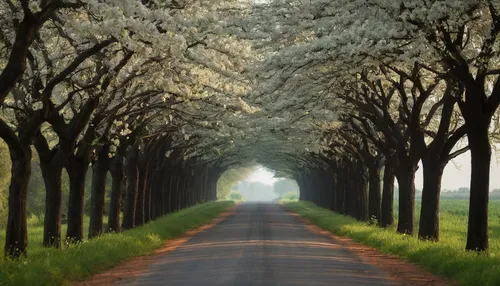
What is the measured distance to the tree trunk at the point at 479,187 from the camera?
23047 mm

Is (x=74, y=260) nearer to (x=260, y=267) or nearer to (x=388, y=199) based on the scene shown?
(x=260, y=267)

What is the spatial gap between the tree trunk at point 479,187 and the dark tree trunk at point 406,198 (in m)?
12.8

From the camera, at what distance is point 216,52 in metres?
23.6

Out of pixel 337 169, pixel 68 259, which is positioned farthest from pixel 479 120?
pixel 337 169

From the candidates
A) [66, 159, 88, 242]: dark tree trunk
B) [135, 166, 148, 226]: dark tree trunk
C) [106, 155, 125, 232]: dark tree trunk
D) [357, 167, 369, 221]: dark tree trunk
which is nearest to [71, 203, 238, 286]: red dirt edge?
[66, 159, 88, 242]: dark tree trunk

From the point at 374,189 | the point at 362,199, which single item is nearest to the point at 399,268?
the point at 374,189

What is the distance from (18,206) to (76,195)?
8.04 m

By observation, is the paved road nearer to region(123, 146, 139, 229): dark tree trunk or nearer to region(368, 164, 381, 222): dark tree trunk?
region(123, 146, 139, 229): dark tree trunk

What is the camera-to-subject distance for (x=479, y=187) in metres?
23.0

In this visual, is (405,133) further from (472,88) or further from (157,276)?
(157,276)

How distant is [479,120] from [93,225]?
17.5 m

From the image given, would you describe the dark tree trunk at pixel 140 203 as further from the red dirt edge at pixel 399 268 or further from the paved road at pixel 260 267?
the red dirt edge at pixel 399 268

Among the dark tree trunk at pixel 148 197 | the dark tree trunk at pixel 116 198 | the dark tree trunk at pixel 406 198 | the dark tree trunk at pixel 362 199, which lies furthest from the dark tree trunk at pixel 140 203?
the dark tree trunk at pixel 362 199

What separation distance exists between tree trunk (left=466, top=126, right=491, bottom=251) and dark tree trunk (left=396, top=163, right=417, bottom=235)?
1276cm
